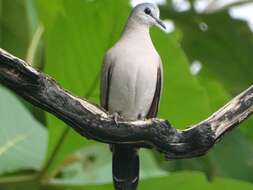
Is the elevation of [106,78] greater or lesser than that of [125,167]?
greater

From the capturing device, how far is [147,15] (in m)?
2.85

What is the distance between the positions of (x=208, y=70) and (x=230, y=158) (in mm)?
610

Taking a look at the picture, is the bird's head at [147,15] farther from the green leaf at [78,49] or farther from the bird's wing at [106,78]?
the green leaf at [78,49]

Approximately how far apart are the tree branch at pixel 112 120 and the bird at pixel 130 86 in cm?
8

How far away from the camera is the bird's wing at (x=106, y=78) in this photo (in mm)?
2725

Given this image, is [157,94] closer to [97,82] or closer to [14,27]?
[97,82]

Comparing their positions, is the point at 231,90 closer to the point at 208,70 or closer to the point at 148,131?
the point at 208,70

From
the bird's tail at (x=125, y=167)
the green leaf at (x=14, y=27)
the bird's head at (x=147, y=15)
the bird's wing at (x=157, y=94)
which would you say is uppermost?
the bird's head at (x=147, y=15)

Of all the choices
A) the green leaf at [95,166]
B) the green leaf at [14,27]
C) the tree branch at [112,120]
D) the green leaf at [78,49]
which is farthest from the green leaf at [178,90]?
the green leaf at [14,27]

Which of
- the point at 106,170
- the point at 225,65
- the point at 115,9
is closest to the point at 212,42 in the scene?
the point at 225,65

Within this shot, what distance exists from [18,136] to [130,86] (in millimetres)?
1409

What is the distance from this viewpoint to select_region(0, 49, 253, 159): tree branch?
2.48 m

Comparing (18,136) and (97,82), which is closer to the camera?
(97,82)

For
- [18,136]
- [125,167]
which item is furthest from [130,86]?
[18,136]
